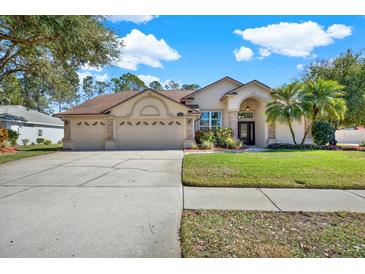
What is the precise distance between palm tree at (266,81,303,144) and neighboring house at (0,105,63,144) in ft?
83.7

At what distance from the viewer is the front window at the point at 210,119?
63.0 ft

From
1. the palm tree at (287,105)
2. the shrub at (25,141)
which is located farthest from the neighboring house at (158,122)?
the shrub at (25,141)

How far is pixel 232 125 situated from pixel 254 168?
34.3 ft

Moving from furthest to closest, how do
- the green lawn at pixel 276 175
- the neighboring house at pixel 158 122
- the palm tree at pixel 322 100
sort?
the neighboring house at pixel 158 122 < the palm tree at pixel 322 100 < the green lawn at pixel 276 175

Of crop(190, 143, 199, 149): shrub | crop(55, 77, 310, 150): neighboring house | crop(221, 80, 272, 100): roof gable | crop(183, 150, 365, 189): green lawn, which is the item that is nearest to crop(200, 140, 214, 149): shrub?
crop(190, 143, 199, 149): shrub

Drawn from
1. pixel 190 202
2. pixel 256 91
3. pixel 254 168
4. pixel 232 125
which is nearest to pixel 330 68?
pixel 256 91

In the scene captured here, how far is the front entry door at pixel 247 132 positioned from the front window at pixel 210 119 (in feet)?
7.89

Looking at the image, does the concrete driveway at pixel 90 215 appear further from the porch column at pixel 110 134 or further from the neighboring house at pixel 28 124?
the neighboring house at pixel 28 124

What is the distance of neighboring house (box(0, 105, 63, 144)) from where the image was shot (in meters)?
23.5

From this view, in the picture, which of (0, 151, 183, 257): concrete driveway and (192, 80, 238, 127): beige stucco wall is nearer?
(0, 151, 183, 257): concrete driveway

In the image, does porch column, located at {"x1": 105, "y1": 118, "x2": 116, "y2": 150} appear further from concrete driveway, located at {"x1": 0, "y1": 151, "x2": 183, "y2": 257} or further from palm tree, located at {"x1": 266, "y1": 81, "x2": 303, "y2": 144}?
palm tree, located at {"x1": 266, "y1": 81, "x2": 303, "y2": 144}

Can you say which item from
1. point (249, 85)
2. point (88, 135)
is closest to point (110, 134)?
point (88, 135)

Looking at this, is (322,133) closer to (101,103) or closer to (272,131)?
(272,131)
